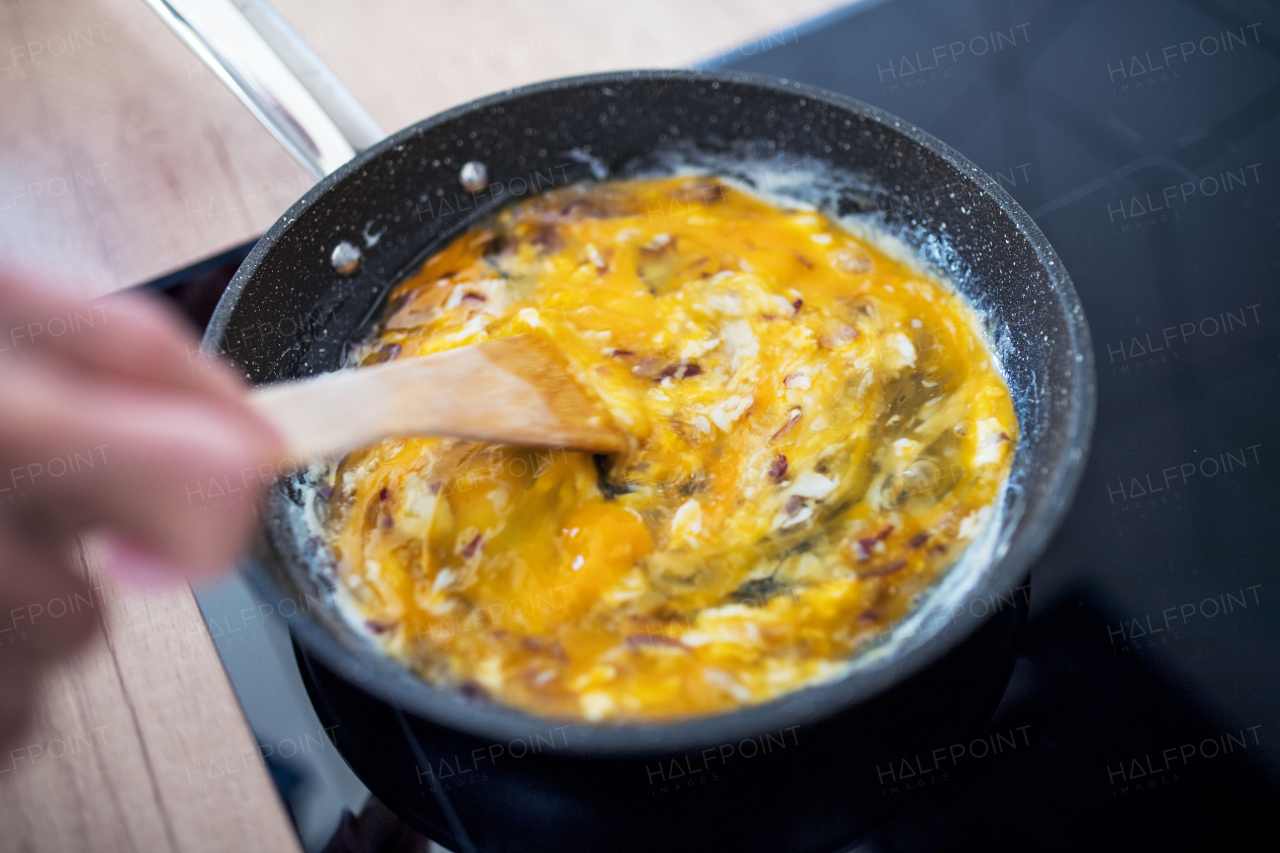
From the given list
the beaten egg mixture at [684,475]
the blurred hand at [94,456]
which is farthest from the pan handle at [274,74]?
the blurred hand at [94,456]

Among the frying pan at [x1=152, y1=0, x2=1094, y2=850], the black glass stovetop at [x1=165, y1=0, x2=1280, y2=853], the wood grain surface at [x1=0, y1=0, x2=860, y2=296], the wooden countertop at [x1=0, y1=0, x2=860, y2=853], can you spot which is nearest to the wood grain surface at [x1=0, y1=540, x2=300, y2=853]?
the wooden countertop at [x1=0, y1=0, x2=860, y2=853]

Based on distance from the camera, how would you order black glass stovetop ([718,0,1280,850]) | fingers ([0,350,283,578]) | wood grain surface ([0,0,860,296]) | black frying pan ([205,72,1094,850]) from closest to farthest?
fingers ([0,350,283,578]) < black frying pan ([205,72,1094,850]) < black glass stovetop ([718,0,1280,850]) < wood grain surface ([0,0,860,296])

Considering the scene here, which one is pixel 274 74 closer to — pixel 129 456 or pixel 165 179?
pixel 165 179

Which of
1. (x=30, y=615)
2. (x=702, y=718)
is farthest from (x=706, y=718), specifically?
(x=30, y=615)

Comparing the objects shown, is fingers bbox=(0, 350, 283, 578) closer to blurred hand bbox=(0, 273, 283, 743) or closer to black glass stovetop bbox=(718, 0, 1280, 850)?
blurred hand bbox=(0, 273, 283, 743)

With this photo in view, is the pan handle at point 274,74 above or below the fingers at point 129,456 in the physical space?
above

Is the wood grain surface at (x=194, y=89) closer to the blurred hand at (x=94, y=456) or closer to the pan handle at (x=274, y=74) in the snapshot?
the pan handle at (x=274, y=74)
